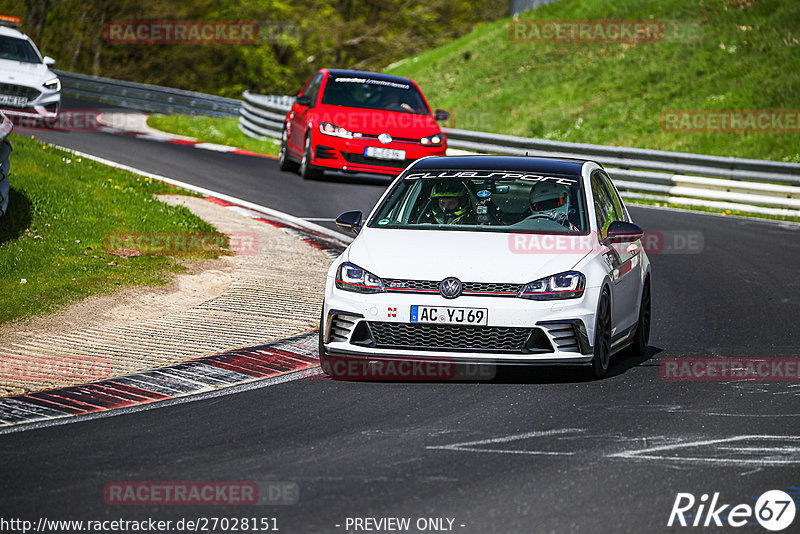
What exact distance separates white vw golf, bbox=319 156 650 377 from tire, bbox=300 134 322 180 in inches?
436

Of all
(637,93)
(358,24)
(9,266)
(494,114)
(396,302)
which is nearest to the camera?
(396,302)

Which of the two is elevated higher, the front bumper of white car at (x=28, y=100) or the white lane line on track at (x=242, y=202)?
the front bumper of white car at (x=28, y=100)

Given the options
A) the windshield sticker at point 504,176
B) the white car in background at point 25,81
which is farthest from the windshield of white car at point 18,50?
the windshield sticker at point 504,176

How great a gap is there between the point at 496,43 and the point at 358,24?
22.0m

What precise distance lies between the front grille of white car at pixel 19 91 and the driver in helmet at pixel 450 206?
15527mm

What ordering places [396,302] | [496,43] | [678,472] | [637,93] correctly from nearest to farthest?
1. [678,472]
2. [396,302]
3. [637,93]
4. [496,43]

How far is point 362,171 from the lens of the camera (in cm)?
1975

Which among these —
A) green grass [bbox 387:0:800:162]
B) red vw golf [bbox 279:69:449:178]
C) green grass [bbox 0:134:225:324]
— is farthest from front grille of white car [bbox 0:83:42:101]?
green grass [bbox 387:0:800:162]

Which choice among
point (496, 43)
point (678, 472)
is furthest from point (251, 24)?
point (678, 472)

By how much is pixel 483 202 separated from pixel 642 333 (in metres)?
1.63

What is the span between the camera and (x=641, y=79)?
105ft

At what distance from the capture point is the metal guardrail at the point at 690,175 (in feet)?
69.1

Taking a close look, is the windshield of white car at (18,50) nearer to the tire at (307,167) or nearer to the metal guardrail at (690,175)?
the tire at (307,167)

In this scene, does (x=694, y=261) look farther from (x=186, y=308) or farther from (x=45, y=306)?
(x=45, y=306)
